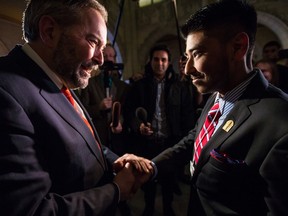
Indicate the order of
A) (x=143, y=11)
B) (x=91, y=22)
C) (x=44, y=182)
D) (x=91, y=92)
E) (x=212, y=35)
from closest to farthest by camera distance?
(x=44, y=182) < (x=91, y=22) < (x=212, y=35) < (x=91, y=92) < (x=143, y=11)

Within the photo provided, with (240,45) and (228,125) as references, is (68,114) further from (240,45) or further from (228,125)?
(240,45)

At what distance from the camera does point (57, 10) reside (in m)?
0.93

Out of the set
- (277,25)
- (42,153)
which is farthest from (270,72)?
(277,25)

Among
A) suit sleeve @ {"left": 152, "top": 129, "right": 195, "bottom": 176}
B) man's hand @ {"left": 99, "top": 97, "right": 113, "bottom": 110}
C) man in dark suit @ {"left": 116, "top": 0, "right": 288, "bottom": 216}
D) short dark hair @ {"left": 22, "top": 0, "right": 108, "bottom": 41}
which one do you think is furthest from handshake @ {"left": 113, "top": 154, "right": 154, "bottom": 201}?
man's hand @ {"left": 99, "top": 97, "right": 113, "bottom": 110}

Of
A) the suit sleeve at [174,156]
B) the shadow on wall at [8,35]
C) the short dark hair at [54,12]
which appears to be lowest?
the suit sleeve at [174,156]

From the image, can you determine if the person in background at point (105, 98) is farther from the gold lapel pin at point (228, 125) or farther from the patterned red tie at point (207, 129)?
the gold lapel pin at point (228, 125)

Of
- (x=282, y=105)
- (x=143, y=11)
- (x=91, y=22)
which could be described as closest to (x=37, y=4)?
(x=91, y=22)

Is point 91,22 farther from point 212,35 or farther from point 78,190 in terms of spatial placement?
point 78,190

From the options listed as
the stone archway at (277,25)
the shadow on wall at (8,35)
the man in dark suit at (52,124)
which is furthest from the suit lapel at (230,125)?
the shadow on wall at (8,35)

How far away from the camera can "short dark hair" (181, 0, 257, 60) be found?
1093 millimetres

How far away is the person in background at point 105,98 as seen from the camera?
2.38 metres

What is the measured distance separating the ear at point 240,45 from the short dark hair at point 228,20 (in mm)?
28

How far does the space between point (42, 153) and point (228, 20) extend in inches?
41.7

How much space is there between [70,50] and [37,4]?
252mm
